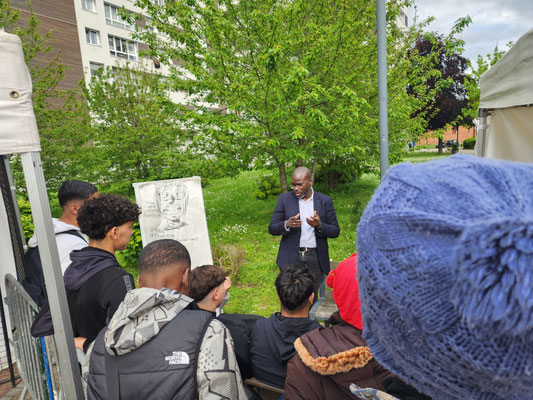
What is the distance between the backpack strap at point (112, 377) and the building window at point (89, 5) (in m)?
32.5

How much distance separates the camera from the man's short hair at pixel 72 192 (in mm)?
2937

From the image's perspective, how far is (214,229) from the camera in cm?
891

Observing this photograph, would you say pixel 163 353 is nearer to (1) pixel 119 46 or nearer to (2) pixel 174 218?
(2) pixel 174 218

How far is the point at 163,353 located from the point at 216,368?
23 cm

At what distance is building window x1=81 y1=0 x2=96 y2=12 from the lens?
2630cm

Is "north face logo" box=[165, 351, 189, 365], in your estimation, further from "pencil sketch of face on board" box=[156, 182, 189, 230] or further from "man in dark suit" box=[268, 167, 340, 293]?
"pencil sketch of face on board" box=[156, 182, 189, 230]

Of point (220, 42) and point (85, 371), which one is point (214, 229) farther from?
point (85, 371)

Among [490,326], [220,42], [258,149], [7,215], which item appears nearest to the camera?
[490,326]

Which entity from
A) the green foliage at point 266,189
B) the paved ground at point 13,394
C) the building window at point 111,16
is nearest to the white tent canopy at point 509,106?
the paved ground at point 13,394

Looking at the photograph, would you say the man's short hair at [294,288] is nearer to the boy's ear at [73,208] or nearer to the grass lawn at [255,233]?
the boy's ear at [73,208]

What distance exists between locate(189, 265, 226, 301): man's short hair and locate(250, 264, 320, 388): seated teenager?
43 cm

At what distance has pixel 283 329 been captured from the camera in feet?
6.81

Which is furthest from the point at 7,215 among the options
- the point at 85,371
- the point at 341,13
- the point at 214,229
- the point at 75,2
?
the point at 75,2

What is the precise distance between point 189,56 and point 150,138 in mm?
4934
